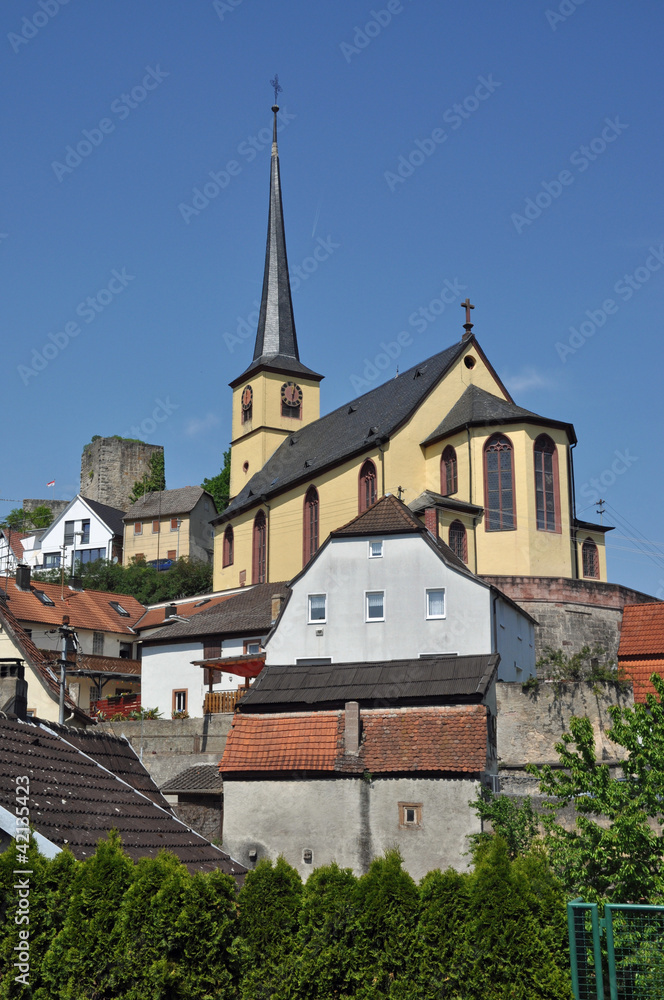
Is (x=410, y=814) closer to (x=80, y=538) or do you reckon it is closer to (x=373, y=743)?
(x=373, y=743)

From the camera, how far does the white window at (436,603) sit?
30500 mm

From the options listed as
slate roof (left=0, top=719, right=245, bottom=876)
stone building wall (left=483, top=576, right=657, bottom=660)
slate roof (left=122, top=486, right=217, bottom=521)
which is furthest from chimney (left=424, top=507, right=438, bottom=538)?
slate roof (left=122, top=486, right=217, bottom=521)

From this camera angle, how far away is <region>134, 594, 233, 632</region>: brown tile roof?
5478 centimetres

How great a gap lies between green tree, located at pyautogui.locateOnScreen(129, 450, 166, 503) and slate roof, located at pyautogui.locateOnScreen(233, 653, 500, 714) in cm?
7386

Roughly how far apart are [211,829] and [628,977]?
18.7m

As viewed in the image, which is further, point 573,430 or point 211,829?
point 573,430

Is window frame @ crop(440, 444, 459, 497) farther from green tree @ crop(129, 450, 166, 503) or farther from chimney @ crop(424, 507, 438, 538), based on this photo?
green tree @ crop(129, 450, 166, 503)

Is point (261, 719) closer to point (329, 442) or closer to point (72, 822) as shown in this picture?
→ point (72, 822)

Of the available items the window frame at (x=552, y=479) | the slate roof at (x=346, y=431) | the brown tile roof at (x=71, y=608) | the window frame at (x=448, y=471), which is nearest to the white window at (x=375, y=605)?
the window frame at (x=552, y=479)

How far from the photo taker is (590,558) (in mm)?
45062

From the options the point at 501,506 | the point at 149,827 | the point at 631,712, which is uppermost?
the point at 501,506

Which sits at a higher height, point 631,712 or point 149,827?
point 631,712

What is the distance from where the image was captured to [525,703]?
3134cm

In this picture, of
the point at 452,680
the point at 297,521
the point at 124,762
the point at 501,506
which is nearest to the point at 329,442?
the point at 297,521
